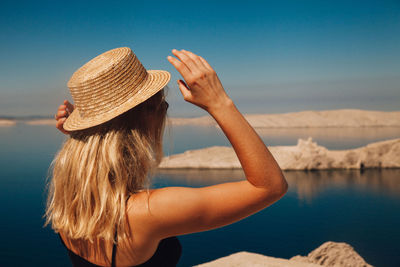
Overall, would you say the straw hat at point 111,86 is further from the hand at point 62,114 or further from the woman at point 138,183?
the hand at point 62,114

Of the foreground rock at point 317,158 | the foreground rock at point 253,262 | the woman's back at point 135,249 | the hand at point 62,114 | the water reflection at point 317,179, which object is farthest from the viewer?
the foreground rock at point 317,158

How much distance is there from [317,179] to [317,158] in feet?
4.52

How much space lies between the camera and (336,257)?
Result: 754 centimetres

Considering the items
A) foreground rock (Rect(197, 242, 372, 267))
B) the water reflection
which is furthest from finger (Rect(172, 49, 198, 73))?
the water reflection

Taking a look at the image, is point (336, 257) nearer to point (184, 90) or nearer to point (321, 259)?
point (321, 259)

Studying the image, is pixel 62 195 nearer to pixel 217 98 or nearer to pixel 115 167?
pixel 115 167

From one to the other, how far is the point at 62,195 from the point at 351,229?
48.8ft

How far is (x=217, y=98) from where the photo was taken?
0.85 m

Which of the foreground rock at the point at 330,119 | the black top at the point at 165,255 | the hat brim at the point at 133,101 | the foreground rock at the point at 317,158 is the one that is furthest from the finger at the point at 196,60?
the foreground rock at the point at 330,119

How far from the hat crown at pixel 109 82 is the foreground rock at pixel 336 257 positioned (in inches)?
285

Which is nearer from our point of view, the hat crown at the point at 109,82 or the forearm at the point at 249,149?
the forearm at the point at 249,149

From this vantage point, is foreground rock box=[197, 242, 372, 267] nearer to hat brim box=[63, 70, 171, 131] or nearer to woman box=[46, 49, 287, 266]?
woman box=[46, 49, 287, 266]

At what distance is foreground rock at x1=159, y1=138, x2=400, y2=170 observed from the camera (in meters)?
20.3

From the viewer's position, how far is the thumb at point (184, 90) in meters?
0.87
